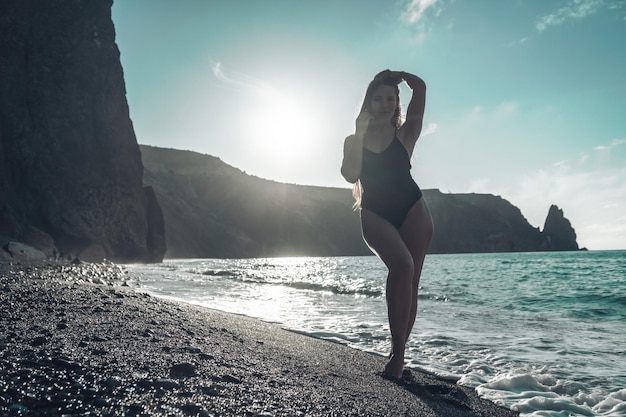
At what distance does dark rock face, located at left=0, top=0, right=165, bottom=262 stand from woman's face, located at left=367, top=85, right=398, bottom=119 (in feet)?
61.0

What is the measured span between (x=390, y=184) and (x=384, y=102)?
62cm

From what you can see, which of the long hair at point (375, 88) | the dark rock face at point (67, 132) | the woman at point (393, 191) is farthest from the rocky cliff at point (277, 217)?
the woman at point (393, 191)

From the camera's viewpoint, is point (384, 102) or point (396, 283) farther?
point (384, 102)

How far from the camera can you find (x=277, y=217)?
81812mm

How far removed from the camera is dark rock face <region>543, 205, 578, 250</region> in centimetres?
9200

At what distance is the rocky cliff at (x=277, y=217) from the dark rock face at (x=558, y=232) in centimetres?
30

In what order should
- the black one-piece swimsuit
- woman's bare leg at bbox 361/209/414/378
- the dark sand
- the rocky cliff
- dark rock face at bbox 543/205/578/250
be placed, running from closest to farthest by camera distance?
the dark sand < woman's bare leg at bbox 361/209/414/378 < the black one-piece swimsuit < the rocky cliff < dark rock face at bbox 543/205/578/250

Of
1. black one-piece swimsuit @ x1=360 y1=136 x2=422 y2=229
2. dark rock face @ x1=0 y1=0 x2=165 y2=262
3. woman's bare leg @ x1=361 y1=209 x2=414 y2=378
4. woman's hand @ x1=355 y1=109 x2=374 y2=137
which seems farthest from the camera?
dark rock face @ x1=0 y1=0 x2=165 y2=262

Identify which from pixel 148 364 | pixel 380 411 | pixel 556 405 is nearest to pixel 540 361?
pixel 556 405

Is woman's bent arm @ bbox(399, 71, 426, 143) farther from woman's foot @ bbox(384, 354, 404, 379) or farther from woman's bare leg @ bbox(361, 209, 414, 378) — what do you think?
woman's foot @ bbox(384, 354, 404, 379)

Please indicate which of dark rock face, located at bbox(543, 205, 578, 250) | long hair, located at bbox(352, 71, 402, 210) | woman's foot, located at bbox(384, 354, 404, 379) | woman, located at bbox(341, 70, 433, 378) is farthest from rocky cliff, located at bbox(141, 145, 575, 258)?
woman's foot, located at bbox(384, 354, 404, 379)

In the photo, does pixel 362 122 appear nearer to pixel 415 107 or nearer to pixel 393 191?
pixel 415 107

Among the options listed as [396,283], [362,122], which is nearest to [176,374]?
[396,283]

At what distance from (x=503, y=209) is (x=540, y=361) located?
9838 cm
